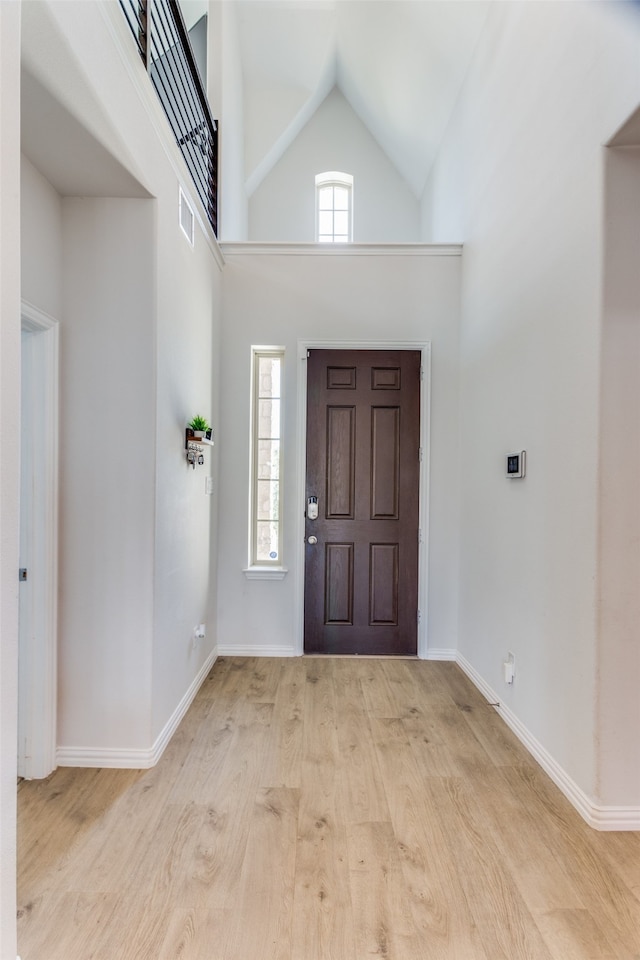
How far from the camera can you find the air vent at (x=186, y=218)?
8.24ft

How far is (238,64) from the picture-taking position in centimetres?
438

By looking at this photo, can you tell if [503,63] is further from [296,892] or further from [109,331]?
[296,892]

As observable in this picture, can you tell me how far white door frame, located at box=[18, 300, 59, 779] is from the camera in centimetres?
204

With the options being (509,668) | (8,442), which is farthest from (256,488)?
(8,442)

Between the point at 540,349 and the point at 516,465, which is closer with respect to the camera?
the point at 540,349

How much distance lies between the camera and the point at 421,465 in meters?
3.53

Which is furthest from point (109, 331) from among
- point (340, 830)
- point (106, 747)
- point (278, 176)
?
point (278, 176)

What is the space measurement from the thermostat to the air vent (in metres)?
2.02

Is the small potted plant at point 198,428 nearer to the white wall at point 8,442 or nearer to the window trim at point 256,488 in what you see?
the window trim at point 256,488

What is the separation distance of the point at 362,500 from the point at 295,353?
1.14m

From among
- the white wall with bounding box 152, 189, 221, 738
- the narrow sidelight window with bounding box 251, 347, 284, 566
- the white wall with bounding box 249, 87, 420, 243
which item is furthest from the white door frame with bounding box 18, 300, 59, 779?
the white wall with bounding box 249, 87, 420, 243

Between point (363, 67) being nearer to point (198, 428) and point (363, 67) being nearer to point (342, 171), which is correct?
point (342, 171)

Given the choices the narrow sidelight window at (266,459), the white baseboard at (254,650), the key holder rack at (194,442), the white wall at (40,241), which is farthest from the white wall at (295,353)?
the white wall at (40,241)

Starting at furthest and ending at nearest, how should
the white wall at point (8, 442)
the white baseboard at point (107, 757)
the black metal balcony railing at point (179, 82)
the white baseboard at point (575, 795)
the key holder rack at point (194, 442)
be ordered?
the key holder rack at point (194, 442), the white baseboard at point (107, 757), the black metal balcony railing at point (179, 82), the white baseboard at point (575, 795), the white wall at point (8, 442)
